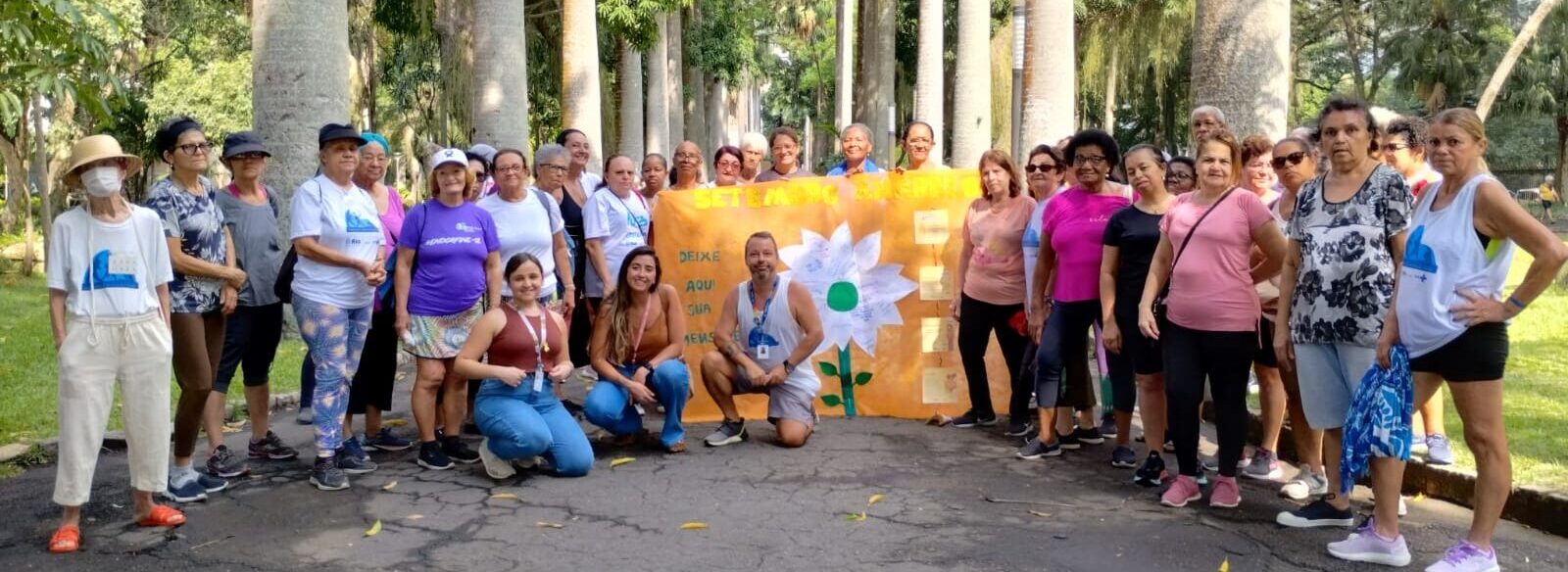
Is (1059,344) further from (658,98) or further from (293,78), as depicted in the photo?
(658,98)

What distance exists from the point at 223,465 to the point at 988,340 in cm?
452

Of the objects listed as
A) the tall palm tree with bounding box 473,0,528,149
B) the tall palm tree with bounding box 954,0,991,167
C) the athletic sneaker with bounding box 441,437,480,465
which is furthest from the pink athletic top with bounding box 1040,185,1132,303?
the tall palm tree with bounding box 954,0,991,167

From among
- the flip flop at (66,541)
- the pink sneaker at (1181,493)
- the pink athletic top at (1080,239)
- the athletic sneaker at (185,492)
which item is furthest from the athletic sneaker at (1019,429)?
the flip flop at (66,541)

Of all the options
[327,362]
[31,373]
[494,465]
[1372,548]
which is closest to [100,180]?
[327,362]

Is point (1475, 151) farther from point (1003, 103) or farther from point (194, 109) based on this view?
point (194, 109)

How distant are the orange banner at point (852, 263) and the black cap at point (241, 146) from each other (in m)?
2.87

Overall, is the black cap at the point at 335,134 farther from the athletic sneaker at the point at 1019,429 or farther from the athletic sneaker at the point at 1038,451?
the athletic sneaker at the point at 1019,429

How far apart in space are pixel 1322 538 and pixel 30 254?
2410 cm

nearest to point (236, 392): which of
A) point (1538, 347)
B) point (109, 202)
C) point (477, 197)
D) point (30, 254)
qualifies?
point (477, 197)

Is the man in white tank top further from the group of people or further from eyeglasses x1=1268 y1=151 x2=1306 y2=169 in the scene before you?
eyeglasses x1=1268 y1=151 x2=1306 y2=169

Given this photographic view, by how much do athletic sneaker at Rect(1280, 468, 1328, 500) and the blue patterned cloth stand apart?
39.5 inches

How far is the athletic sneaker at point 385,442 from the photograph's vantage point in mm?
7555

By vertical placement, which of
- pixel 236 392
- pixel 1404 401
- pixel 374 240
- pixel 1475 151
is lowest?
pixel 236 392

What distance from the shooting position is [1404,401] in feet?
16.8
